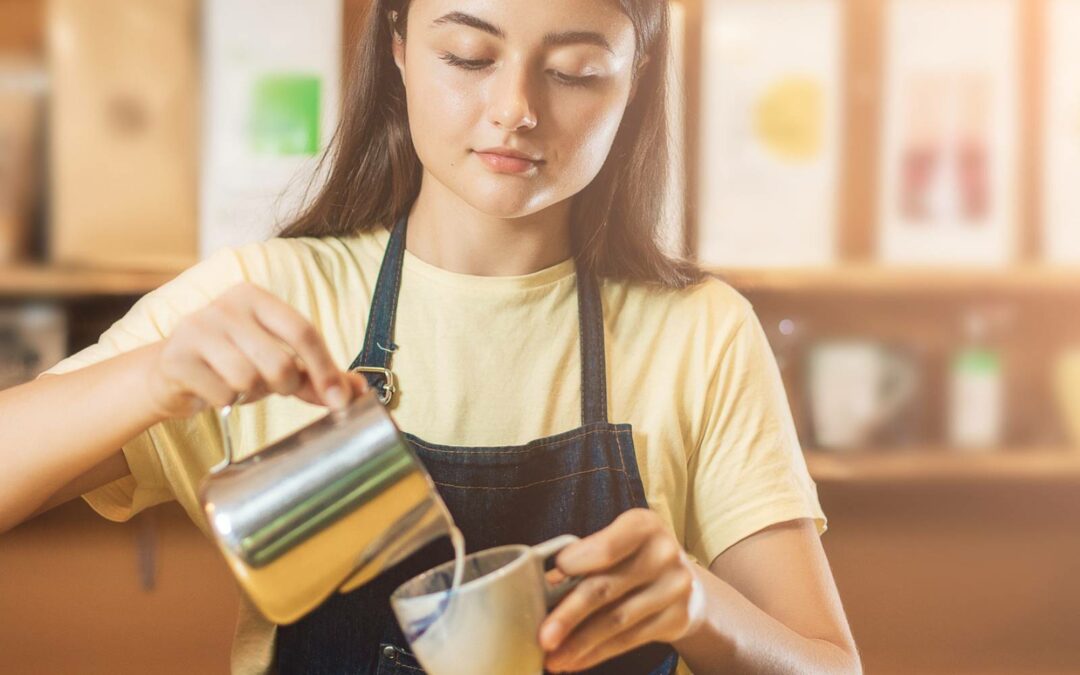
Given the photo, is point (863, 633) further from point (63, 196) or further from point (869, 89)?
point (63, 196)

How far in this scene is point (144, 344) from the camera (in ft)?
3.91

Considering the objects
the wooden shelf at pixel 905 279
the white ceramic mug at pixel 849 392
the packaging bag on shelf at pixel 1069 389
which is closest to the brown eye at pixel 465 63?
the wooden shelf at pixel 905 279

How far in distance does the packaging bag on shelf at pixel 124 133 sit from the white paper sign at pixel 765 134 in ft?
A: 3.31

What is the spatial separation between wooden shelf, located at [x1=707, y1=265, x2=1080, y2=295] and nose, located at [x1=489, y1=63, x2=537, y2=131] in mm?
1169

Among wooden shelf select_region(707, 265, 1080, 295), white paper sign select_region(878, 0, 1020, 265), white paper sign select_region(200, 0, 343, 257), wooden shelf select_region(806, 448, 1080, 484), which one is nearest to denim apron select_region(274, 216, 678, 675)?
white paper sign select_region(200, 0, 343, 257)

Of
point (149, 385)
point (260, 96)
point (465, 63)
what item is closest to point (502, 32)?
point (465, 63)

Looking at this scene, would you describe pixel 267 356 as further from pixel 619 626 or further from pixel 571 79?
pixel 571 79

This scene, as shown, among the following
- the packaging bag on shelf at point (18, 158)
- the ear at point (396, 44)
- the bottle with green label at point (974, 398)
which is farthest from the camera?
the bottle with green label at point (974, 398)

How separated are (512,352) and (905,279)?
1.31 metres

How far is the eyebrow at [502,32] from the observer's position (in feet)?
3.72

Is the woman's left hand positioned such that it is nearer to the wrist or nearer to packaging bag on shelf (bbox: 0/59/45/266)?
the wrist

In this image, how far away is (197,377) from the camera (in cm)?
93

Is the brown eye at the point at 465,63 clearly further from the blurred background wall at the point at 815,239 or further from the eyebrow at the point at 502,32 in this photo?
the blurred background wall at the point at 815,239

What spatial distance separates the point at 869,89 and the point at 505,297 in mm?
1366
